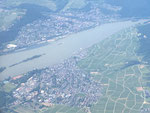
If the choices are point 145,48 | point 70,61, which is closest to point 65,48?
point 70,61

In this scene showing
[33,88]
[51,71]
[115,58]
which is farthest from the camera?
[115,58]

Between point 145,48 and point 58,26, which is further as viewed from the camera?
point 58,26

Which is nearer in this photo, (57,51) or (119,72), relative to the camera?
(119,72)

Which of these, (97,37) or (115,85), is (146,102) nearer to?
(115,85)

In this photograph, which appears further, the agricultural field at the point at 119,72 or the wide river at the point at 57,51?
the wide river at the point at 57,51

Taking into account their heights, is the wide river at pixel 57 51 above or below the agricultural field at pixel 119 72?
below

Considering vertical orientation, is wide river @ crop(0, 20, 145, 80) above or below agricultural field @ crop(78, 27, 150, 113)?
below

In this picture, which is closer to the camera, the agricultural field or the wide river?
the agricultural field

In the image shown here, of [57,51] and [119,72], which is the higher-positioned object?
[119,72]
